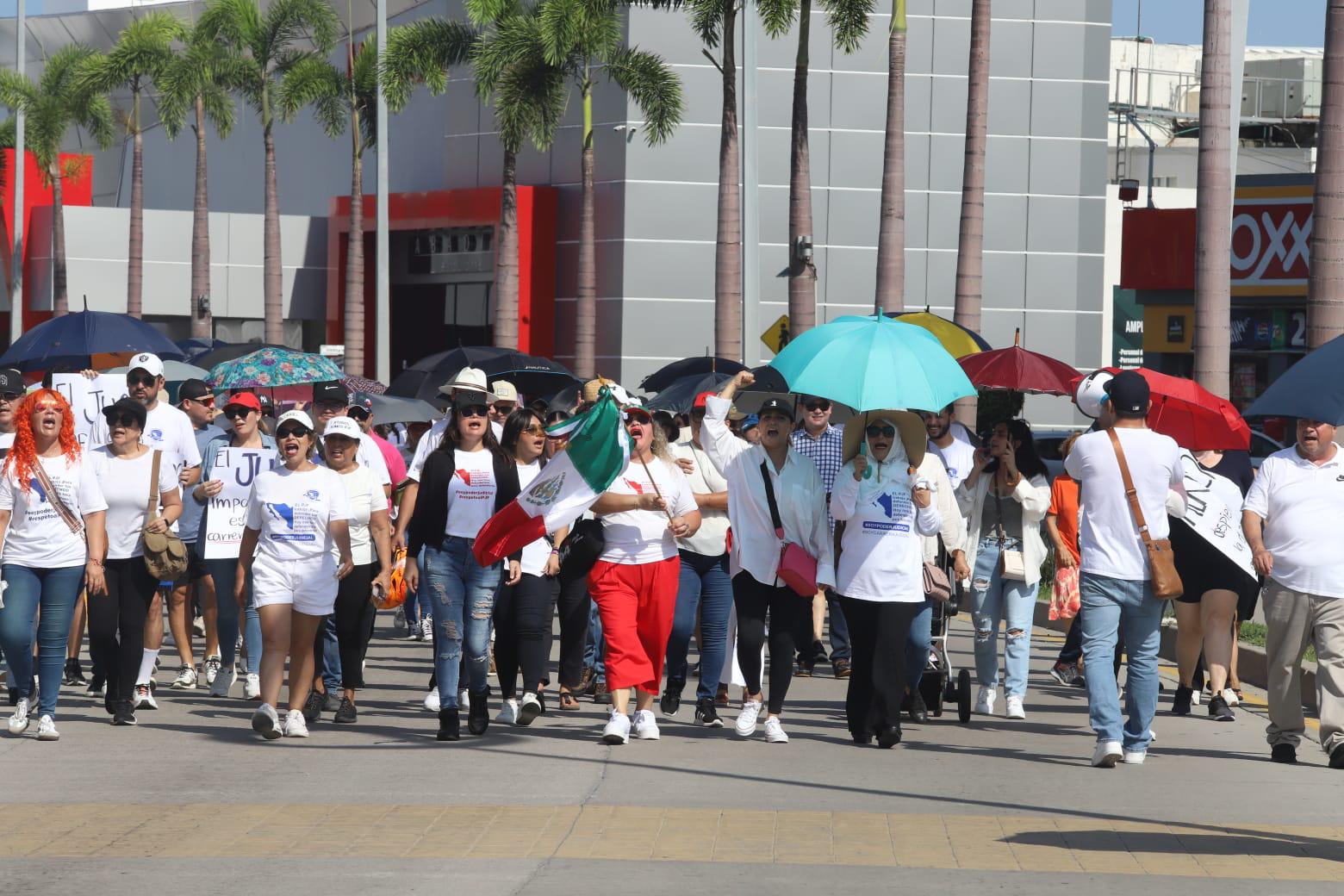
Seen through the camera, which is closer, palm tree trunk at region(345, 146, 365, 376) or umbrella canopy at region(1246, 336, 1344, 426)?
umbrella canopy at region(1246, 336, 1344, 426)

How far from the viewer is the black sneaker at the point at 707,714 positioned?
11258mm

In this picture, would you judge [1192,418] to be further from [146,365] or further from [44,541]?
[44,541]

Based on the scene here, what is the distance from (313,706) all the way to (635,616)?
2.12 meters

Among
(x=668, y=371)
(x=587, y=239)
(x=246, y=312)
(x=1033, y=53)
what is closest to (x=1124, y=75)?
(x=1033, y=53)

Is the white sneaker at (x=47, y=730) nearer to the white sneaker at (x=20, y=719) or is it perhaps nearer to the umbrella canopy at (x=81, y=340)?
the white sneaker at (x=20, y=719)

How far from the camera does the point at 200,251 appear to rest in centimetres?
5275

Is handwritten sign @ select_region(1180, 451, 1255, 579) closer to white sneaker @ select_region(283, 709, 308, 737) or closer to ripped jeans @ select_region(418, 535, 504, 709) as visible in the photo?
ripped jeans @ select_region(418, 535, 504, 709)

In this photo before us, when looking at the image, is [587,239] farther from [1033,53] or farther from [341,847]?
[341,847]

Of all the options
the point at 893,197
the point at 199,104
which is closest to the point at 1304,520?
the point at 893,197

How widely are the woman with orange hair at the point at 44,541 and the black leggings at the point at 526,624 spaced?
2.20 m

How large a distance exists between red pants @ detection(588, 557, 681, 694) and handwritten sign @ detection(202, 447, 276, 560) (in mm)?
2424

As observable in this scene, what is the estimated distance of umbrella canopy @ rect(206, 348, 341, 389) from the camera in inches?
580

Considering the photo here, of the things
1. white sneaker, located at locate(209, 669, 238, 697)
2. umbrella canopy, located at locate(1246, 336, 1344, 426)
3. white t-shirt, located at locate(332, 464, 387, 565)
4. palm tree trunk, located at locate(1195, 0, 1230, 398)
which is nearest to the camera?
umbrella canopy, located at locate(1246, 336, 1344, 426)

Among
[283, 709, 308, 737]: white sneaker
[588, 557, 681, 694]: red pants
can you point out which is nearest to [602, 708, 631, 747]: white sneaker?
[588, 557, 681, 694]: red pants
